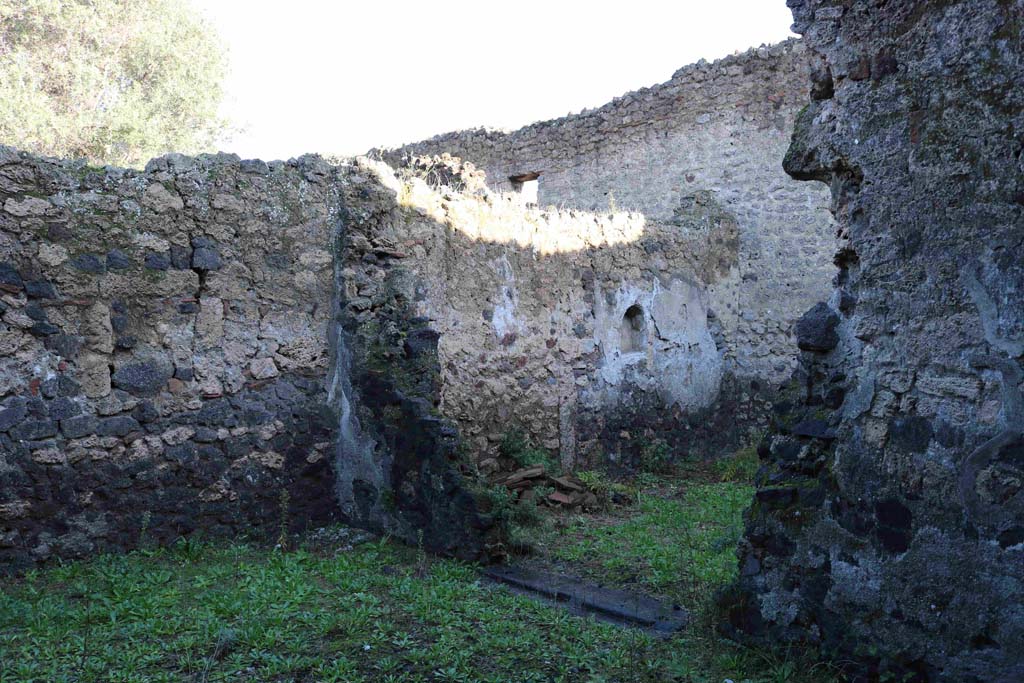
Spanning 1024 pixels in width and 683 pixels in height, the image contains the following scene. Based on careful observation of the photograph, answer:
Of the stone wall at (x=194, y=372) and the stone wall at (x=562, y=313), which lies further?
the stone wall at (x=562, y=313)

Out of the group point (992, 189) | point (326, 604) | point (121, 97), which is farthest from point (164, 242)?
point (121, 97)

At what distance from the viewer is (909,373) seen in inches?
131

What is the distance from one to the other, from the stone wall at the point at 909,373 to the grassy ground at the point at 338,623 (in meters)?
0.47

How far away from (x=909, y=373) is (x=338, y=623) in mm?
2889

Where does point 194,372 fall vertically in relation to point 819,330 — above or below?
below

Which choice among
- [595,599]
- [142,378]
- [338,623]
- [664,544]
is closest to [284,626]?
[338,623]

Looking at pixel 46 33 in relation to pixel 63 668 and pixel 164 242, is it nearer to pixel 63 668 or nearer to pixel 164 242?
pixel 164 242

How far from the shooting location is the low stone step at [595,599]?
14.3ft

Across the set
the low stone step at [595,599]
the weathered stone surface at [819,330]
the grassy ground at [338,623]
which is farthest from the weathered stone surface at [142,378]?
the weathered stone surface at [819,330]

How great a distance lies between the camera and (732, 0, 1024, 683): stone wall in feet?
9.87

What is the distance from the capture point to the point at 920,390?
328 cm

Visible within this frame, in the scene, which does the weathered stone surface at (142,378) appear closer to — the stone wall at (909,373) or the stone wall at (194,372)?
the stone wall at (194,372)

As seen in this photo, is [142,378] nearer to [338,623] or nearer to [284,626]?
[284,626]

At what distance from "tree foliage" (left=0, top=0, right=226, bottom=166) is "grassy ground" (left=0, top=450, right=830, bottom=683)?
39.8 feet
